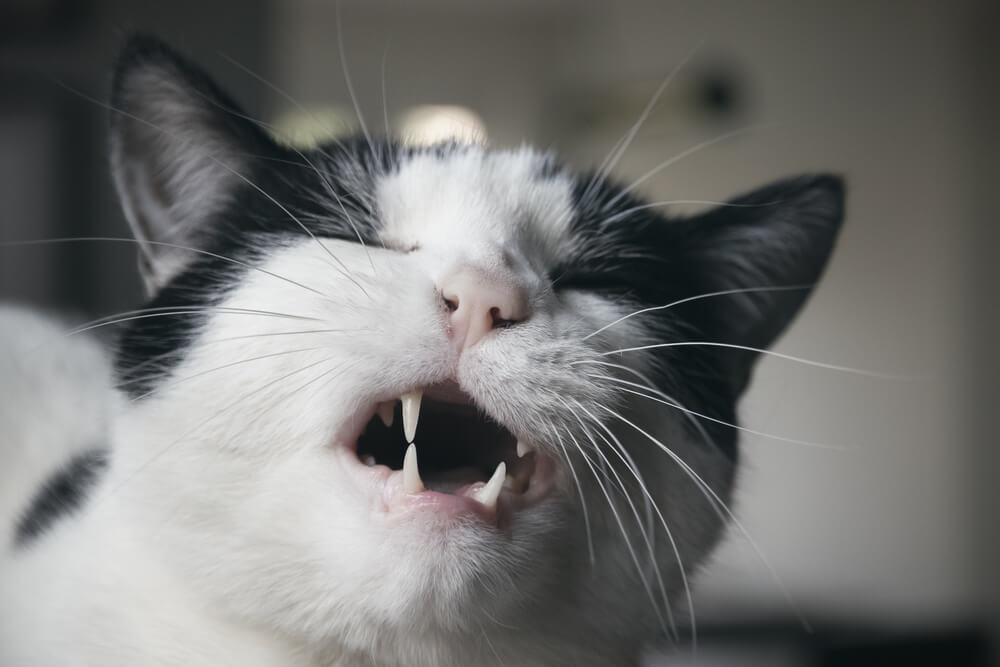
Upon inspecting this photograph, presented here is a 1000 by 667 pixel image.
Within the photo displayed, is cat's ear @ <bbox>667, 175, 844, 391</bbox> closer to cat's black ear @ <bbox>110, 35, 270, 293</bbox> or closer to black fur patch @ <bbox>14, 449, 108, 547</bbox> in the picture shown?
cat's black ear @ <bbox>110, 35, 270, 293</bbox>

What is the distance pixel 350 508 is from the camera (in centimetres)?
37

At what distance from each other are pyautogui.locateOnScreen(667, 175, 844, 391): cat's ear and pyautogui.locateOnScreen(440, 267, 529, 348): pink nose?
22 centimetres

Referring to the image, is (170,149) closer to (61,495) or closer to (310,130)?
(310,130)

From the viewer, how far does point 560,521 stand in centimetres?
40

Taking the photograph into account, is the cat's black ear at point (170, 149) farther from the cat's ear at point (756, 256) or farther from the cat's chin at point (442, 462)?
the cat's ear at point (756, 256)

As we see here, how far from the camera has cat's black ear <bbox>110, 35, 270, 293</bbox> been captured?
48 centimetres

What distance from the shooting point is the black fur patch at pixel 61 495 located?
58cm

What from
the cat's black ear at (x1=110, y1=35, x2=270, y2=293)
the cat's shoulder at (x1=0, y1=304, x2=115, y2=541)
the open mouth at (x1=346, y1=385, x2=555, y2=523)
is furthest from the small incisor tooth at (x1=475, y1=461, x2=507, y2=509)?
the cat's shoulder at (x1=0, y1=304, x2=115, y2=541)

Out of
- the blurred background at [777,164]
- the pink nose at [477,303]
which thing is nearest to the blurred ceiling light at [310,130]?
the blurred background at [777,164]

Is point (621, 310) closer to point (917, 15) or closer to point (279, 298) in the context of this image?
point (279, 298)

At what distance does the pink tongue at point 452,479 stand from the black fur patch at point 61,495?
0.28 meters

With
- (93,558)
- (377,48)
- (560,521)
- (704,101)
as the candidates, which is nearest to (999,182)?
(704,101)

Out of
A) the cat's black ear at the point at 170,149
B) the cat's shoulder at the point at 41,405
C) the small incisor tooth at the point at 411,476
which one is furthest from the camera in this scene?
the cat's shoulder at the point at 41,405

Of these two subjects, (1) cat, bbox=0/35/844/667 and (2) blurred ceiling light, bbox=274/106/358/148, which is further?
(2) blurred ceiling light, bbox=274/106/358/148
